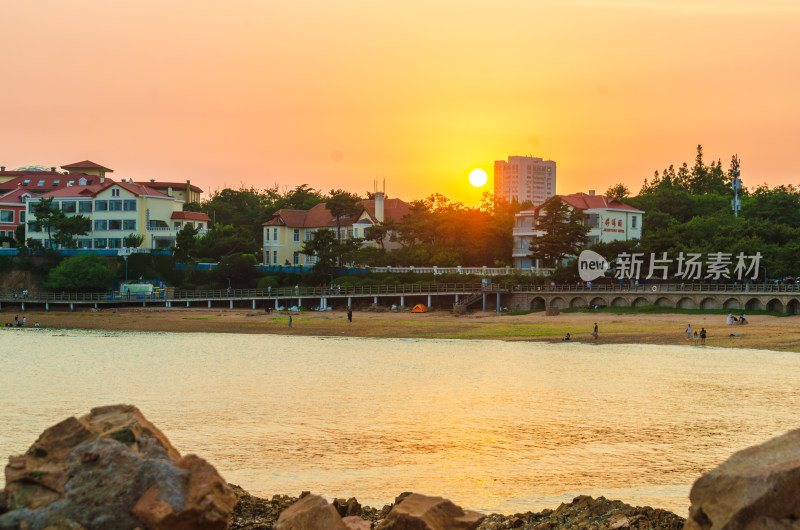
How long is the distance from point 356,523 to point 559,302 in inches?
2384

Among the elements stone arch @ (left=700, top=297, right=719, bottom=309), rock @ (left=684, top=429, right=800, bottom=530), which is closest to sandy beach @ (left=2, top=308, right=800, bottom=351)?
stone arch @ (left=700, top=297, right=719, bottom=309)

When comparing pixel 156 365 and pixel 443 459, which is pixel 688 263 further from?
pixel 443 459

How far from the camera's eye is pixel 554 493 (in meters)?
16.7

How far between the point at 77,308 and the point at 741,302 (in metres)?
54.2

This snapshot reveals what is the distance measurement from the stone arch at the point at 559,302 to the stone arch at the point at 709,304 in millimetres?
10641

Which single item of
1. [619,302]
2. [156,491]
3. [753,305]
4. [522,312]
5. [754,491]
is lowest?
[156,491]

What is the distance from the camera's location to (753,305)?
61438 millimetres

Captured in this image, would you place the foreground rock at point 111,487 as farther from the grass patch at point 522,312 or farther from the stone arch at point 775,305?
the grass patch at point 522,312

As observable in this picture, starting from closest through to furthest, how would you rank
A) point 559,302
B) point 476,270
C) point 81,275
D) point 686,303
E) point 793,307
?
point 793,307 < point 686,303 < point 559,302 < point 476,270 < point 81,275

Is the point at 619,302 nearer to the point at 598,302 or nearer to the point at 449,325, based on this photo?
the point at 598,302

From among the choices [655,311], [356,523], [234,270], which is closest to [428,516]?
[356,523]

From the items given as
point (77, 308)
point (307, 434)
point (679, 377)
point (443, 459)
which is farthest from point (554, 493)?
point (77, 308)

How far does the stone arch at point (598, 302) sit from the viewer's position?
224ft

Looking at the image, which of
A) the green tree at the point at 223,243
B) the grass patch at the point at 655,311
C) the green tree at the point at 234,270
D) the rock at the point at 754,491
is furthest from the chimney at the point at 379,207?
the rock at the point at 754,491
